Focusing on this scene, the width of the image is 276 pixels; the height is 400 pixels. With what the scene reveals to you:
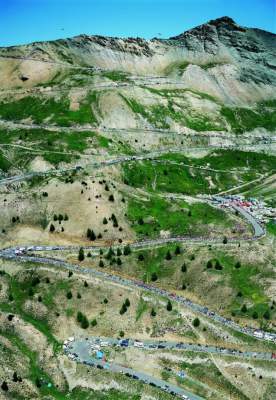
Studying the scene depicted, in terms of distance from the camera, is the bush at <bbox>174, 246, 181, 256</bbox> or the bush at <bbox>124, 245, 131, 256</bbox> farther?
the bush at <bbox>124, 245, 131, 256</bbox>

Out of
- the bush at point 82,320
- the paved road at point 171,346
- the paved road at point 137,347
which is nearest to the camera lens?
the paved road at point 137,347

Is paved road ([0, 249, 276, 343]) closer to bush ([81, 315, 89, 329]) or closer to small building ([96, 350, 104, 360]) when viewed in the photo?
bush ([81, 315, 89, 329])

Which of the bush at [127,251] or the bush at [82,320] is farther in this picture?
the bush at [127,251]

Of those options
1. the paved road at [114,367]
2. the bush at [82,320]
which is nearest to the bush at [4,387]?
the paved road at [114,367]

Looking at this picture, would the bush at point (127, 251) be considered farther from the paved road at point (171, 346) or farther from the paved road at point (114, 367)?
the paved road at point (114, 367)

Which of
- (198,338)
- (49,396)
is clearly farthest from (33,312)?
(198,338)

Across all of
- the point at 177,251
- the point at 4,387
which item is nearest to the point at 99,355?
the point at 4,387

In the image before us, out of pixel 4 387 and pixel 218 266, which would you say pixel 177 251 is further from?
pixel 4 387

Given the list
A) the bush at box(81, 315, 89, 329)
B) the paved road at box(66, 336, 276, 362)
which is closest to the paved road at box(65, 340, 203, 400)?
the paved road at box(66, 336, 276, 362)

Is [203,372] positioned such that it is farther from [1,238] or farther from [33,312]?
[1,238]

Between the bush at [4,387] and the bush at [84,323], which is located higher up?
the bush at [84,323]

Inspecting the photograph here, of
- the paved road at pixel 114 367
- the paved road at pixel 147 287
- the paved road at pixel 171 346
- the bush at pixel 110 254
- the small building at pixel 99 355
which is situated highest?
the bush at pixel 110 254
